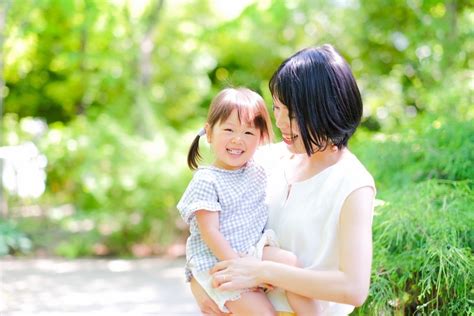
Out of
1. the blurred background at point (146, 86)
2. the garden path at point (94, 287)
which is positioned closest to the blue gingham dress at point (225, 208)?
the blurred background at point (146, 86)

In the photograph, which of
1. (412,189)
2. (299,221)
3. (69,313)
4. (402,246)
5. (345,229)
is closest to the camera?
(345,229)

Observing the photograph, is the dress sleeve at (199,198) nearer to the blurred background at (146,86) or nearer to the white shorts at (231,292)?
the white shorts at (231,292)

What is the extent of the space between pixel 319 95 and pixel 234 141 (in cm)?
28

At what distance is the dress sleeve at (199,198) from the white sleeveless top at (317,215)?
138 mm

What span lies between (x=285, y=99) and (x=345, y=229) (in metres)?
0.29

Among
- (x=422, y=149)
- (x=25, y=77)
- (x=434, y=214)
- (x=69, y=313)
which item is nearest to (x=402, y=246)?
(x=434, y=214)

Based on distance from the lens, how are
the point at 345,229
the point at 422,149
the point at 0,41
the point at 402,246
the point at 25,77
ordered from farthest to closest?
the point at 25,77 < the point at 0,41 < the point at 422,149 < the point at 402,246 < the point at 345,229

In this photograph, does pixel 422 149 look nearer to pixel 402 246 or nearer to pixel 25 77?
pixel 402 246

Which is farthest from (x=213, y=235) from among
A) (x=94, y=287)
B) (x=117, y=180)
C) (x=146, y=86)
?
(x=146, y=86)

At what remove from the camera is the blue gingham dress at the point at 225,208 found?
1632 millimetres

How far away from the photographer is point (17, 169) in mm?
7098

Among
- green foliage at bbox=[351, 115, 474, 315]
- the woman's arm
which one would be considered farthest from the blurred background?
the woman's arm

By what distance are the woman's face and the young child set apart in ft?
0.51

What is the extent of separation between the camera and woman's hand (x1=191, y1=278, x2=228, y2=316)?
165 centimetres
